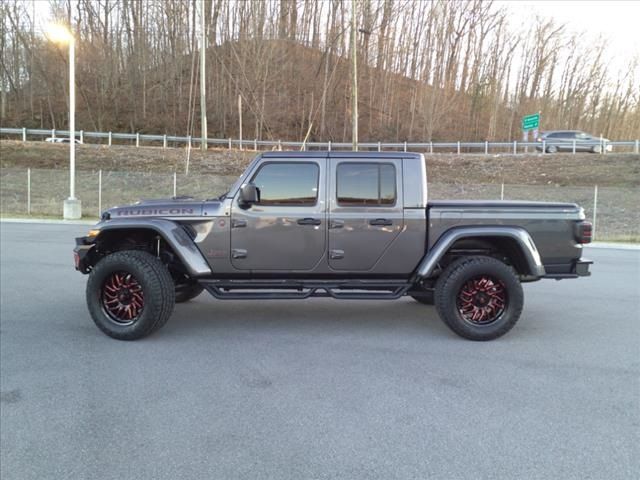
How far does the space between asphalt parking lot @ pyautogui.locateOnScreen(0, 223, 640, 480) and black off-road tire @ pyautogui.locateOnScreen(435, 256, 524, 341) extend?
0.57 feet

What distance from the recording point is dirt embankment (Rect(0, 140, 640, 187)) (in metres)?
26.2

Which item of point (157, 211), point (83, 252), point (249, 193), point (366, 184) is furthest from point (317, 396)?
point (83, 252)

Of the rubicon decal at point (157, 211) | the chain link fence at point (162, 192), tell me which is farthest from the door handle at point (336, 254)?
the chain link fence at point (162, 192)

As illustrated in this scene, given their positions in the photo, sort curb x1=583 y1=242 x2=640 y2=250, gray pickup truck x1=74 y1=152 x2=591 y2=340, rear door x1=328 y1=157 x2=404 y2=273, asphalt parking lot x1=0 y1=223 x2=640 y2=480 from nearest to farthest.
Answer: asphalt parking lot x1=0 y1=223 x2=640 y2=480 → gray pickup truck x1=74 y1=152 x2=591 y2=340 → rear door x1=328 y1=157 x2=404 y2=273 → curb x1=583 y1=242 x2=640 y2=250

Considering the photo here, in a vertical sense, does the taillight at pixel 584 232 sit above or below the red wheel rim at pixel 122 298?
above

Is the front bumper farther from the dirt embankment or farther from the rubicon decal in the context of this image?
the dirt embankment

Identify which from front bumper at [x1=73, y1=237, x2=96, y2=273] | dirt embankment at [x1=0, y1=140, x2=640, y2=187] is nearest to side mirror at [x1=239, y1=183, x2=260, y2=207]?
front bumper at [x1=73, y1=237, x2=96, y2=273]

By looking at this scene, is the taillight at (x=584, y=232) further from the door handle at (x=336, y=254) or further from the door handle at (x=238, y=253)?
the door handle at (x=238, y=253)

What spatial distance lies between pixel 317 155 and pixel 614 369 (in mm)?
3522

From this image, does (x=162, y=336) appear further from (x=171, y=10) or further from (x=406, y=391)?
(x=171, y=10)

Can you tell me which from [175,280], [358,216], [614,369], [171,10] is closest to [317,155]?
[358,216]

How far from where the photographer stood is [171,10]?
47000 millimetres

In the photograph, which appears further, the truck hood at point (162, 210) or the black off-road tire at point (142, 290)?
the truck hood at point (162, 210)

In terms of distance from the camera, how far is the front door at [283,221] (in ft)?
17.0
